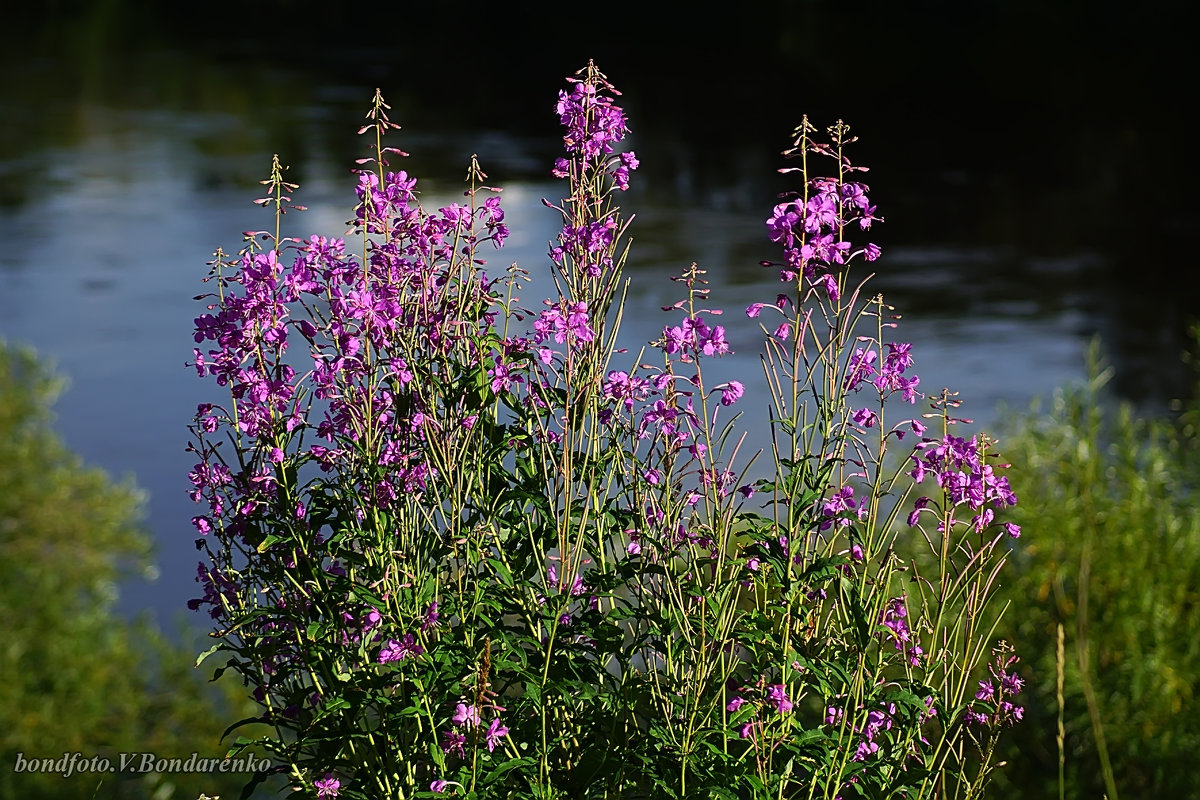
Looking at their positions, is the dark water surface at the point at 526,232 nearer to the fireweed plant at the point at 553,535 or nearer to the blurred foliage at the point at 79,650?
the blurred foliage at the point at 79,650

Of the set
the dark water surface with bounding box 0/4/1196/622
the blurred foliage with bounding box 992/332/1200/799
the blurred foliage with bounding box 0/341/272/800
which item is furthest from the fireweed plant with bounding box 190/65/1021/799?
the dark water surface with bounding box 0/4/1196/622

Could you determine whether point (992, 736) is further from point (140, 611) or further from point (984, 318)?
point (984, 318)

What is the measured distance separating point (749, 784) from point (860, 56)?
17.8 m

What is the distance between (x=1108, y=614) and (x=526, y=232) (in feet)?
22.2

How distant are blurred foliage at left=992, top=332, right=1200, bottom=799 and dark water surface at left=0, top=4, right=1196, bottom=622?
6.67 ft

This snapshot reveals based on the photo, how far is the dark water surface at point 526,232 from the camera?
7.56 meters

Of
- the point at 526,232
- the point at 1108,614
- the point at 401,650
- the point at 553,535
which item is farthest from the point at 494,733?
the point at 526,232

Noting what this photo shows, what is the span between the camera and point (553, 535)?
2.18 metres

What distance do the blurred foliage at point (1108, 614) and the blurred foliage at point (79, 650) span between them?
241 centimetres

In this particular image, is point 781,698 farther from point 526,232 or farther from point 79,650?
point 526,232

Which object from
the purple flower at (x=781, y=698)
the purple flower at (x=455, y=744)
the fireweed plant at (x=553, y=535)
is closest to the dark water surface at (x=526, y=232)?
the fireweed plant at (x=553, y=535)

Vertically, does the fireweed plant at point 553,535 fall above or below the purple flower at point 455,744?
above

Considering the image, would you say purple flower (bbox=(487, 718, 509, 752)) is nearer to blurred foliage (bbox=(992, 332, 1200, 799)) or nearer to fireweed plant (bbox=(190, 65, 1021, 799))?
fireweed plant (bbox=(190, 65, 1021, 799))

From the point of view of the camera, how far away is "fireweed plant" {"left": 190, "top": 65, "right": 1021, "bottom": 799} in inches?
79.0
